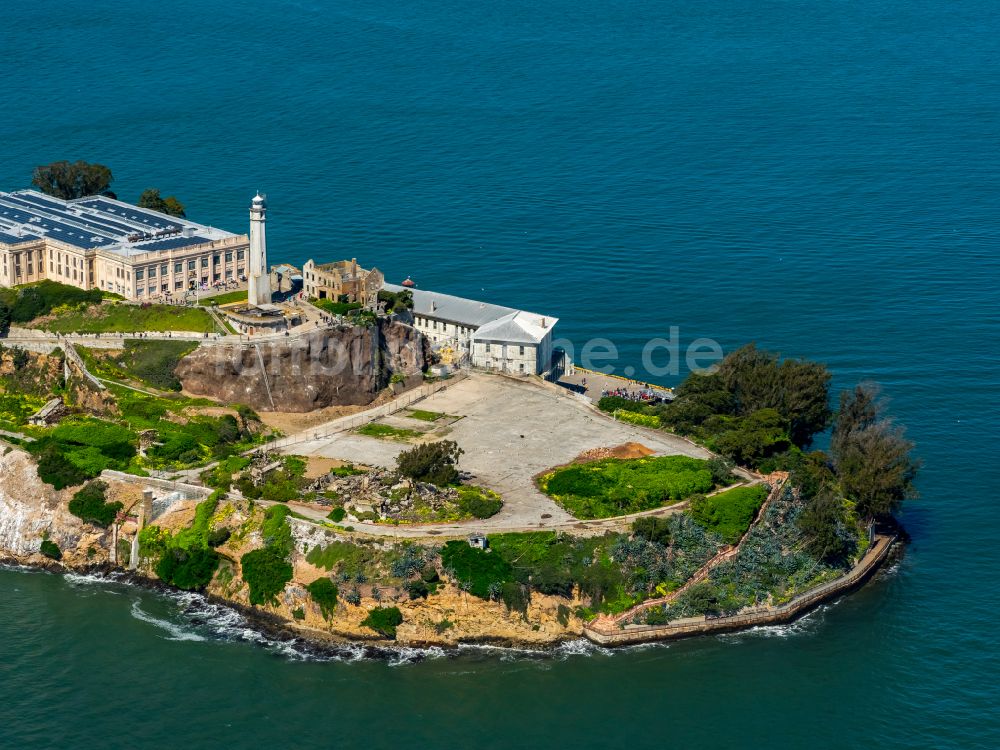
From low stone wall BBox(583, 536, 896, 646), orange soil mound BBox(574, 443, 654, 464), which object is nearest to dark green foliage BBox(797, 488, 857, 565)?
low stone wall BBox(583, 536, 896, 646)

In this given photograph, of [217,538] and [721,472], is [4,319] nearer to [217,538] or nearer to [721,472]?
[217,538]

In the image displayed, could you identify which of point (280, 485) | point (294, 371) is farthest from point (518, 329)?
point (280, 485)

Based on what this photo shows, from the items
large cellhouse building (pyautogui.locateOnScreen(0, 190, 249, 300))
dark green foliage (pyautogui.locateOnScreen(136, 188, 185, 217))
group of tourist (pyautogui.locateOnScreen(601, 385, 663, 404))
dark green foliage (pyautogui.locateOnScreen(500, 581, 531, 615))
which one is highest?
dark green foliage (pyautogui.locateOnScreen(136, 188, 185, 217))

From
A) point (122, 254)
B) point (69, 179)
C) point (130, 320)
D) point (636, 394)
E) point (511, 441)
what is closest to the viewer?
point (511, 441)

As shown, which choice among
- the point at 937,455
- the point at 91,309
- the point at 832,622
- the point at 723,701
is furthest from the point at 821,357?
the point at 91,309

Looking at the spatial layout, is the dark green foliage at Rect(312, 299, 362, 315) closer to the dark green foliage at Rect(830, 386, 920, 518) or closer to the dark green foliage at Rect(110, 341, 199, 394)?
the dark green foliage at Rect(110, 341, 199, 394)

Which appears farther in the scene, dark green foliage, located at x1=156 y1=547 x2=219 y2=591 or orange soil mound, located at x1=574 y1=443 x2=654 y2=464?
orange soil mound, located at x1=574 y1=443 x2=654 y2=464

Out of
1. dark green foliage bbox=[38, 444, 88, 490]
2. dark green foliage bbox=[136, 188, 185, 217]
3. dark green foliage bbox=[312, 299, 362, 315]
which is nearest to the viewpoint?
dark green foliage bbox=[38, 444, 88, 490]
